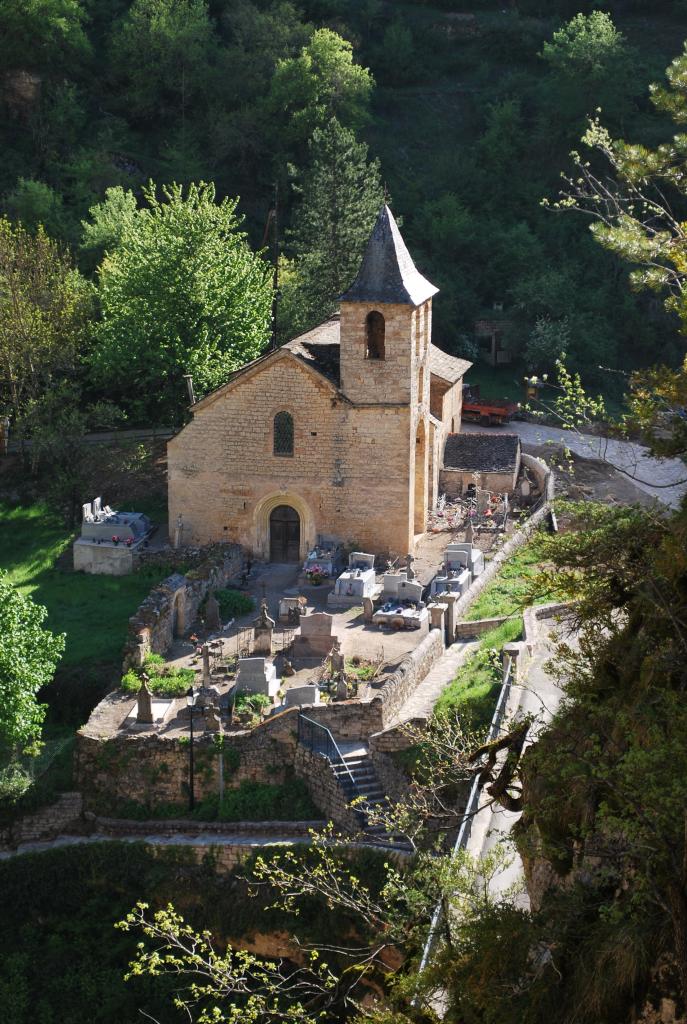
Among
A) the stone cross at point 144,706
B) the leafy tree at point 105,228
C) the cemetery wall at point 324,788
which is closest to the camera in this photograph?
the cemetery wall at point 324,788

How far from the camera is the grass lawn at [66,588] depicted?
33.7 metres

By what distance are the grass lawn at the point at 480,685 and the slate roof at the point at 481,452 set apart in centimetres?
1125

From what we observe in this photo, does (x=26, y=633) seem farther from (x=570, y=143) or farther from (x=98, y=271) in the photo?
(x=570, y=143)

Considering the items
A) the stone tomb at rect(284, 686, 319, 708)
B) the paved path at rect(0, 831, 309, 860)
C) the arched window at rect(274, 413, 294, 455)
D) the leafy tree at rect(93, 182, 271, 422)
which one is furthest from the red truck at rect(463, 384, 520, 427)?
the paved path at rect(0, 831, 309, 860)

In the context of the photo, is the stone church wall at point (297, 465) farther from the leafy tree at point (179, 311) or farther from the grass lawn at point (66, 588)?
the leafy tree at point (179, 311)

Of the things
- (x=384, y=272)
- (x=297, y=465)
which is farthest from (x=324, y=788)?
(x=384, y=272)

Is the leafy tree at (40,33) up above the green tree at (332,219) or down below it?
above

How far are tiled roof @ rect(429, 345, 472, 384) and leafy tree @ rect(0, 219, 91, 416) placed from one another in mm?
10691

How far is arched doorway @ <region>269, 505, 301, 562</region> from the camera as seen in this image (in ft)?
126

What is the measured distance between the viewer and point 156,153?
6481 centimetres

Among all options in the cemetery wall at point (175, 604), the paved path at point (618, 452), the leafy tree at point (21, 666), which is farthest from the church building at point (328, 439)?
the leafy tree at point (21, 666)

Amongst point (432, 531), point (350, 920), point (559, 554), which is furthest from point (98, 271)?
point (559, 554)

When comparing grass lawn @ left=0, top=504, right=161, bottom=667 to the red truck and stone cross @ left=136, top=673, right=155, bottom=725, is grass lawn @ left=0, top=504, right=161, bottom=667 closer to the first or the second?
Result: stone cross @ left=136, top=673, right=155, bottom=725

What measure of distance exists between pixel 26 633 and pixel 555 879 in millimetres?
15613
